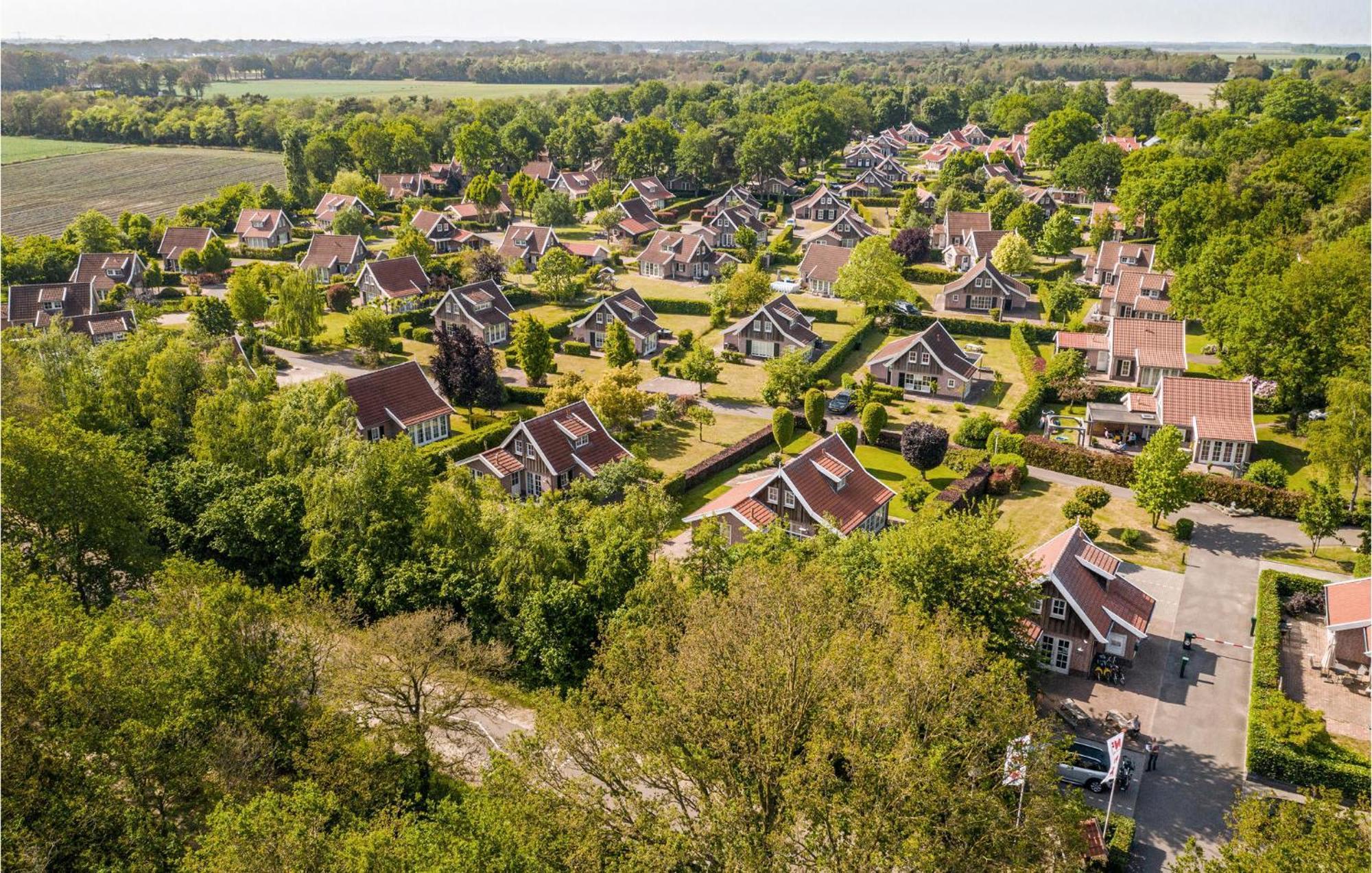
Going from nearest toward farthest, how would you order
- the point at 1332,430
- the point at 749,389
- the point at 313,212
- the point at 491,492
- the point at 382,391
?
the point at 491,492, the point at 1332,430, the point at 382,391, the point at 749,389, the point at 313,212

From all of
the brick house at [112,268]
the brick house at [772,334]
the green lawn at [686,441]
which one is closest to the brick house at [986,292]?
the brick house at [772,334]

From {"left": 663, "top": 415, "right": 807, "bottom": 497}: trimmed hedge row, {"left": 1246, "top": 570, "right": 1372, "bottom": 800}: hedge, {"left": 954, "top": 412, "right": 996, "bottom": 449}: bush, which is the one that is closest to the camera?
{"left": 1246, "top": 570, "right": 1372, "bottom": 800}: hedge

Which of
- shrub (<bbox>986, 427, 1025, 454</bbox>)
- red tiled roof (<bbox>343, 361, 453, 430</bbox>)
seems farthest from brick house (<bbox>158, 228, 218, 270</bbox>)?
shrub (<bbox>986, 427, 1025, 454</bbox>)

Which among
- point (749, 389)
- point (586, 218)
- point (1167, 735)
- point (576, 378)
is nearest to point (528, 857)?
point (1167, 735)

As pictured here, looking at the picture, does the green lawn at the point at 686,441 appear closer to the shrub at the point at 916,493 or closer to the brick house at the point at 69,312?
the shrub at the point at 916,493

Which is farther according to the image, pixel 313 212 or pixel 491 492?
pixel 313 212

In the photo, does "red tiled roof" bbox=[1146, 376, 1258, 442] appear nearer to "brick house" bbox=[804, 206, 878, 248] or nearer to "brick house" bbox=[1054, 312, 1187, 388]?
"brick house" bbox=[1054, 312, 1187, 388]

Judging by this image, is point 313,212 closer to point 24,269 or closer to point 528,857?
point 24,269
